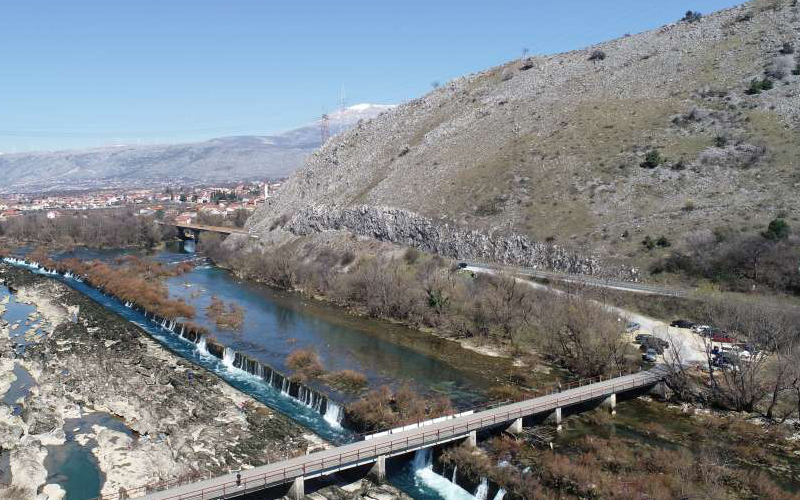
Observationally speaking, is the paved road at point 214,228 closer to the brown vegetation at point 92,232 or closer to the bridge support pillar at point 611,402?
the brown vegetation at point 92,232

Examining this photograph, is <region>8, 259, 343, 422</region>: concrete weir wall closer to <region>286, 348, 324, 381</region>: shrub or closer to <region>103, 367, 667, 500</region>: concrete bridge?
<region>286, 348, 324, 381</region>: shrub

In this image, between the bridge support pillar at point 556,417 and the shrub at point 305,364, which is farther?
the shrub at point 305,364

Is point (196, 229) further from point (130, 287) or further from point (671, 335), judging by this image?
point (671, 335)

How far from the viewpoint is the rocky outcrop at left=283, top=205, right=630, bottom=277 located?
59153mm

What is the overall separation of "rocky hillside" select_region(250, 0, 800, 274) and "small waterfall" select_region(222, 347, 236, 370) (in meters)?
34.2

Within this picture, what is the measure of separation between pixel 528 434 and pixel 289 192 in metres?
87.7

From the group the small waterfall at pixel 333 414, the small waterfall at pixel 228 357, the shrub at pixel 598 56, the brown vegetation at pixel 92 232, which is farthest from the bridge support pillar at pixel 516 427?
the brown vegetation at pixel 92 232

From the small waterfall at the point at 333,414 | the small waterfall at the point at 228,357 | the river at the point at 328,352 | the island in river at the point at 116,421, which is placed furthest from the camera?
the small waterfall at the point at 228,357

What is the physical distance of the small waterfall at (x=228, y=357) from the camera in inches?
1766

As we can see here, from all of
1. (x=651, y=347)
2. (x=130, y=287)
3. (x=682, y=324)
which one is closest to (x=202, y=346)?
(x=130, y=287)

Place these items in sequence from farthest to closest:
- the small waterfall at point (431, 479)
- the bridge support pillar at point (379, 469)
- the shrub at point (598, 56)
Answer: the shrub at point (598, 56)
the bridge support pillar at point (379, 469)
the small waterfall at point (431, 479)

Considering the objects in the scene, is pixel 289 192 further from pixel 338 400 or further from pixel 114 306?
pixel 338 400

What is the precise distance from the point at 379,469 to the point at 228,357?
74.8 ft

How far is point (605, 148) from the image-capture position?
7456cm
